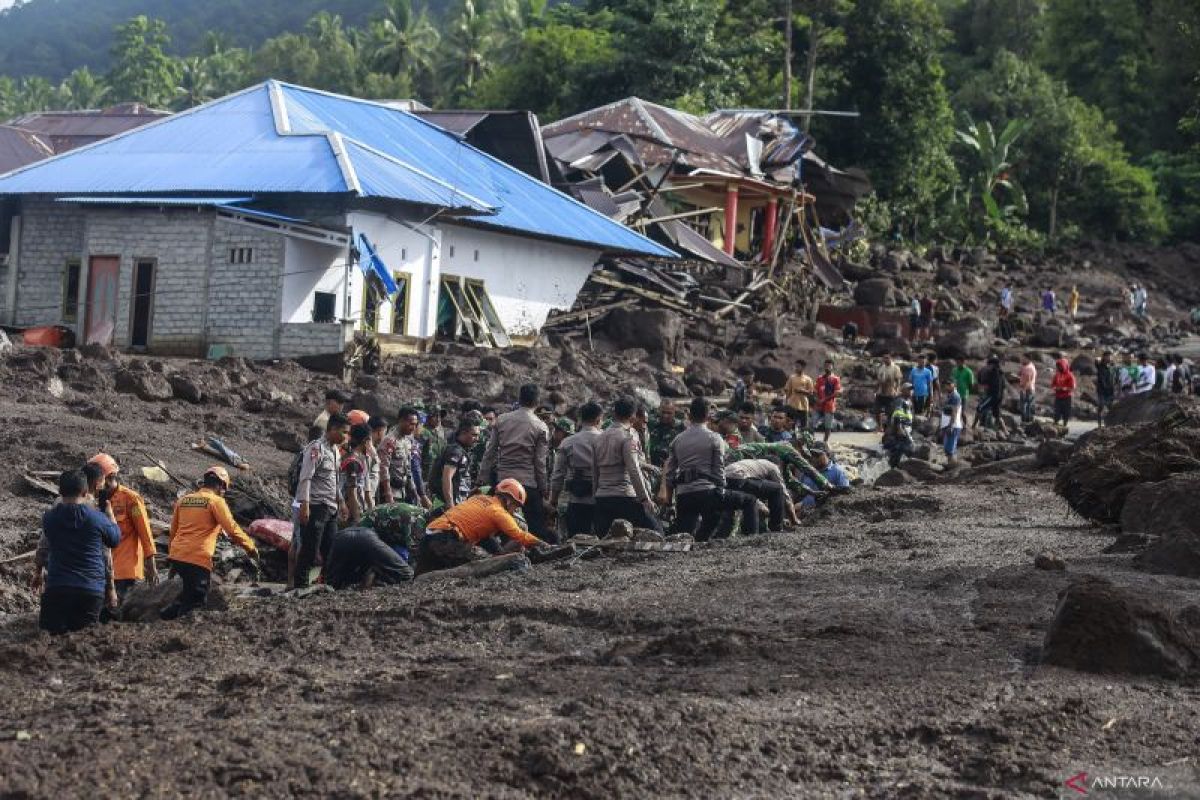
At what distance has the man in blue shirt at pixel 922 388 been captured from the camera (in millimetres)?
28516

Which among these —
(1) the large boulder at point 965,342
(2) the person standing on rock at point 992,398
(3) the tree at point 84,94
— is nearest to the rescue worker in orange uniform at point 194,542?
(2) the person standing on rock at point 992,398

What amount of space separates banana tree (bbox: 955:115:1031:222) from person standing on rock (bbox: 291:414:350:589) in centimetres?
5015

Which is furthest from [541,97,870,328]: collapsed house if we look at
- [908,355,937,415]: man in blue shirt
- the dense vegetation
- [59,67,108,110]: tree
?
[59,67,108,110]: tree

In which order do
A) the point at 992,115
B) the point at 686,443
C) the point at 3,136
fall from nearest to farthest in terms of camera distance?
the point at 686,443
the point at 3,136
the point at 992,115

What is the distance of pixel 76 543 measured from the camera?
37.2 ft

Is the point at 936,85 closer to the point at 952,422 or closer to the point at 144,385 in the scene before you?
the point at 952,422

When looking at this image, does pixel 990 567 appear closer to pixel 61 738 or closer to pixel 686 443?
pixel 686 443

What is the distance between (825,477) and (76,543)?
9.98m

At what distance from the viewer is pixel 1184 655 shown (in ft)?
32.7

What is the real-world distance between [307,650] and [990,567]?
18.2ft

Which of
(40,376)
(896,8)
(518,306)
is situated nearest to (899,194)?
(896,8)

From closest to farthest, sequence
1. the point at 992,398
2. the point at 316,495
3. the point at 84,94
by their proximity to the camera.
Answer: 1. the point at 316,495
2. the point at 992,398
3. the point at 84,94

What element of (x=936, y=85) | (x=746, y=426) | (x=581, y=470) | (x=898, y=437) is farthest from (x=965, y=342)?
(x=581, y=470)

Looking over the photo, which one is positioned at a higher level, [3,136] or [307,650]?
[3,136]
